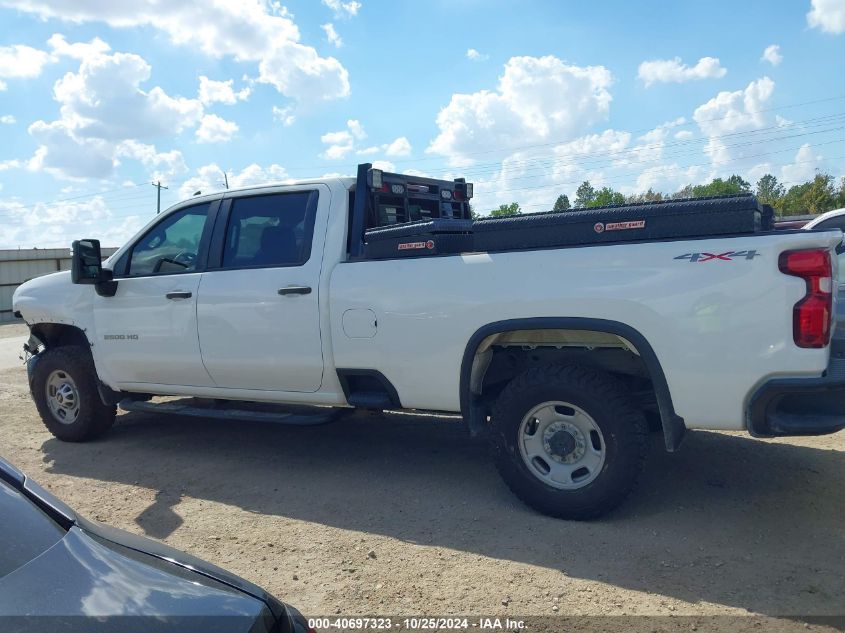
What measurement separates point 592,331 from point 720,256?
2.63 feet

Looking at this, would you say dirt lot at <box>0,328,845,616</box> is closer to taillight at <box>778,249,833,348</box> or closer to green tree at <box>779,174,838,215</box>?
taillight at <box>778,249,833,348</box>

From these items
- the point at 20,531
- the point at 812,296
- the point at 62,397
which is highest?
the point at 812,296

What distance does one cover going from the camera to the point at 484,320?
4148 mm

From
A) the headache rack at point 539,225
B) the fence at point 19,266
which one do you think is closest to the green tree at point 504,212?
the headache rack at point 539,225

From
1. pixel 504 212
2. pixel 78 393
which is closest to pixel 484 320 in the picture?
pixel 78 393

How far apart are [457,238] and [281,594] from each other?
7.60 ft

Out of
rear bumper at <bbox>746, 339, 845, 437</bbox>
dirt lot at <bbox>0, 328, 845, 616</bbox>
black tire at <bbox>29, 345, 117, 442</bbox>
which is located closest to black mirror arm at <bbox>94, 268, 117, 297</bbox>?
black tire at <bbox>29, 345, 117, 442</bbox>

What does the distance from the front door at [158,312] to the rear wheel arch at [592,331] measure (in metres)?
2.25

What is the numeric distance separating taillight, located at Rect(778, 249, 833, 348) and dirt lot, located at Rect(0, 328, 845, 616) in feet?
3.77

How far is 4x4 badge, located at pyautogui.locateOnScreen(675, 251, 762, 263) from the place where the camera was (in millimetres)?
3467

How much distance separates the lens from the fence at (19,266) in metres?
22.2

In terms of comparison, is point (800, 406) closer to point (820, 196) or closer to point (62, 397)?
point (62, 397)

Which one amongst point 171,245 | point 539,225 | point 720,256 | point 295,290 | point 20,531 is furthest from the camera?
point 171,245

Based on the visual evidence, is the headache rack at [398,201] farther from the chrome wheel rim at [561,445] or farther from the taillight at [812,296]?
the taillight at [812,296]
